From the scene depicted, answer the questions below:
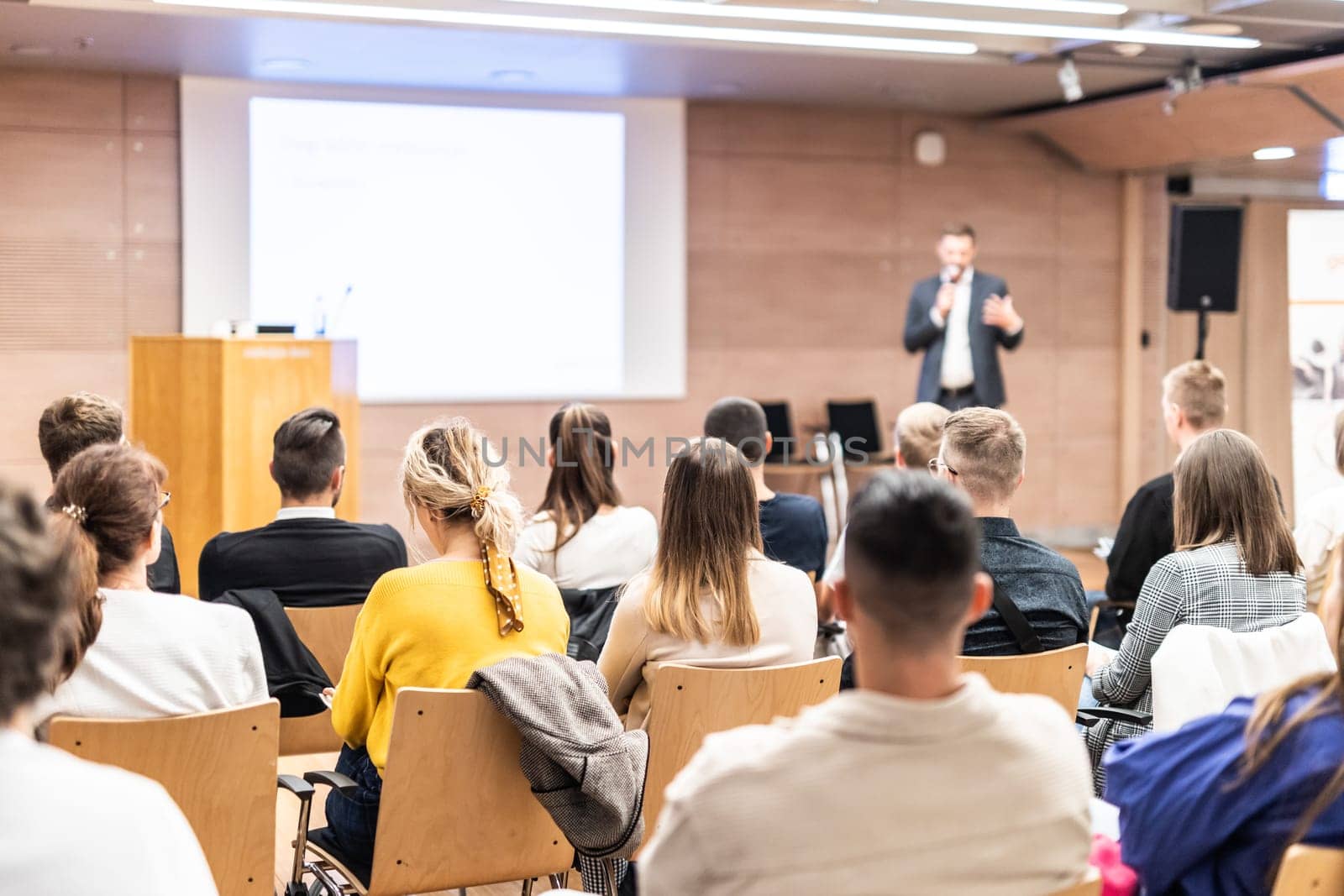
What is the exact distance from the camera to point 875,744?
4.53 ft

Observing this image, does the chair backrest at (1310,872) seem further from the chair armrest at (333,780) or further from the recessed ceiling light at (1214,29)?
the recessed ceiling light at (1214,29)

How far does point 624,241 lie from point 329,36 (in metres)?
2.39

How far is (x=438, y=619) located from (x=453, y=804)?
0.35 m

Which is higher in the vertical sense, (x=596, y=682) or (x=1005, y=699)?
(x=1005, y=699)

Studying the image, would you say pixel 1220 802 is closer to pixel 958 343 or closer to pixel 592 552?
pixel 592 552

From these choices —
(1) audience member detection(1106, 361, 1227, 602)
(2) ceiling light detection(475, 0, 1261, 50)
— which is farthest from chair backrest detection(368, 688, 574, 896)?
(2) ceiling light detection(475, 0, 1261, 50)

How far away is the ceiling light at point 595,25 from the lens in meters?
5.95

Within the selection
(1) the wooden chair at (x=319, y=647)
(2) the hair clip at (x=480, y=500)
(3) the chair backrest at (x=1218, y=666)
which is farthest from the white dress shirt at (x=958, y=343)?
(2) the hair clip at (x=480, y=500)

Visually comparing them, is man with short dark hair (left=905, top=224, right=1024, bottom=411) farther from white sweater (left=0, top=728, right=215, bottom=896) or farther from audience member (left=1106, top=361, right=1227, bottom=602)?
white sweater (left=0, top=728, right=215, bottom=896)

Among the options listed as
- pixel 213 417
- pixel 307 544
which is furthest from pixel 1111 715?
pixel 213 417

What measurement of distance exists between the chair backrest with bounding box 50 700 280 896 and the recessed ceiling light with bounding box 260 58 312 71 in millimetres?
5420

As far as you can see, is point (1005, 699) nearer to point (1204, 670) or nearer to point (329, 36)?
point (1204, 670)

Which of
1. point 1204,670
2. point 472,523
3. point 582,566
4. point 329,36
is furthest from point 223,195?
point 1204,670

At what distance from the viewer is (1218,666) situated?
2.48m
